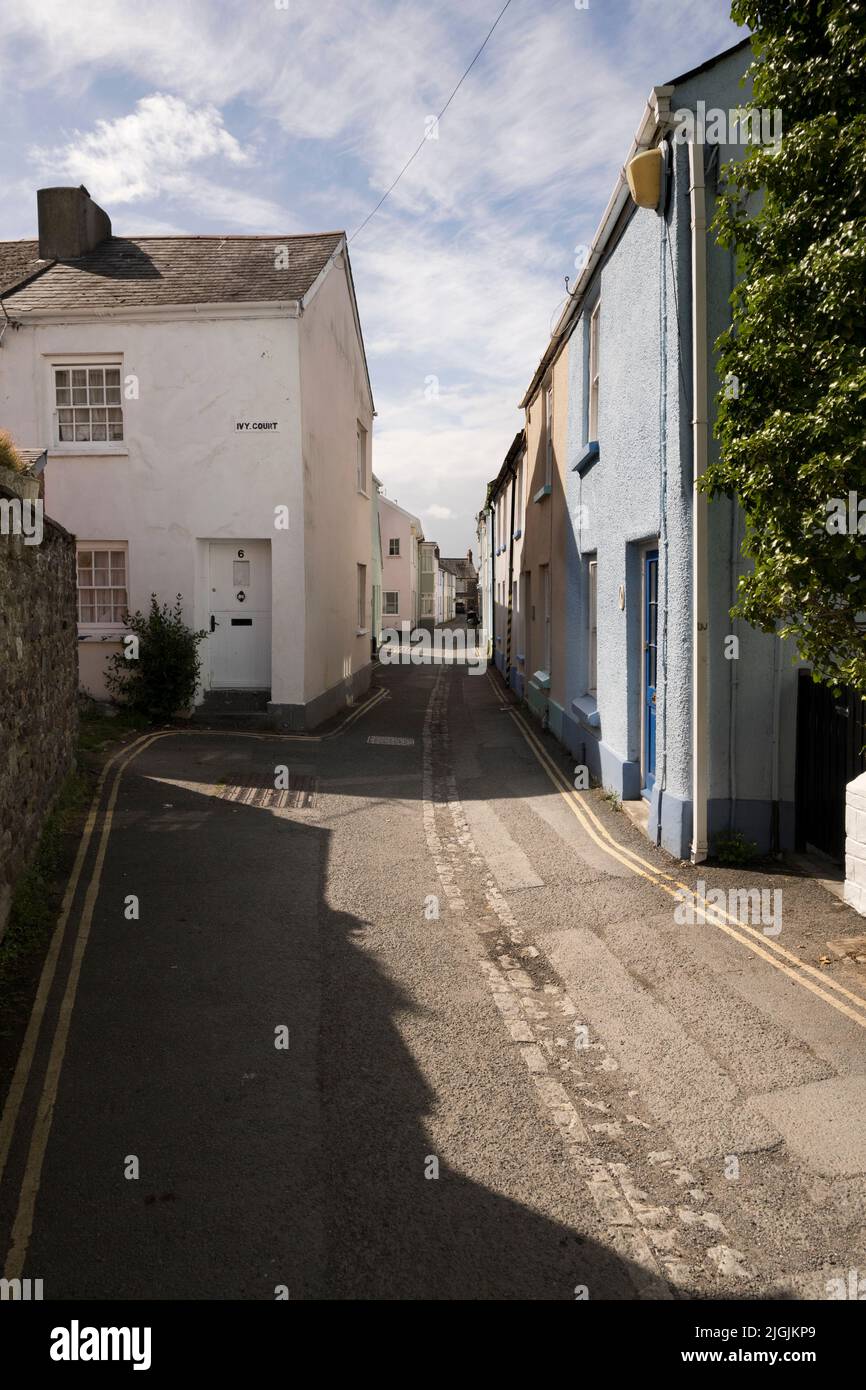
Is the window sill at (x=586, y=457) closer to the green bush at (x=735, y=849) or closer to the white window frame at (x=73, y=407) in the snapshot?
the green bush at (x=735, y=849)

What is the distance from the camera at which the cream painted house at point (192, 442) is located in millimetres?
15164

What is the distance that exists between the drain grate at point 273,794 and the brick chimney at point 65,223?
11093 mm

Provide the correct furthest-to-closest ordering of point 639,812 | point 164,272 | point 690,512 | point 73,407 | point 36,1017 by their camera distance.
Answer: point 164,272 → point 73,407 → point 639,812 → point 690,512 → point 36,1017

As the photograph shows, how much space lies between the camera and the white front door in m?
15.6

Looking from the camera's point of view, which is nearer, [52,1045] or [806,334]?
[52,1045]

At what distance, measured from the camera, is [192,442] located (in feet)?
50.3

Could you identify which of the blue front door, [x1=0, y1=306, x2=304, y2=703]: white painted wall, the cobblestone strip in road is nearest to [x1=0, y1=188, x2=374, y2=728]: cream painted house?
[x1=0, y1=306, x2=304, y2=703]: white painted wall

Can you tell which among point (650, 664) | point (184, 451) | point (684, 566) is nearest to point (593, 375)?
point (650, 664)

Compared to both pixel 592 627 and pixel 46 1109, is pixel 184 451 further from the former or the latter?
pixel 46 1109

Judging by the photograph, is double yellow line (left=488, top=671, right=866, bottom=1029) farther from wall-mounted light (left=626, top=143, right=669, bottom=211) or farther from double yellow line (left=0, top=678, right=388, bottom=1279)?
wall-mounted light (left=626, top=143, right=669, bottom=211)

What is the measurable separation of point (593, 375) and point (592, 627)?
3.21 metres

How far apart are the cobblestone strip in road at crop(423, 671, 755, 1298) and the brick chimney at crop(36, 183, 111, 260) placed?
14.6 metres
